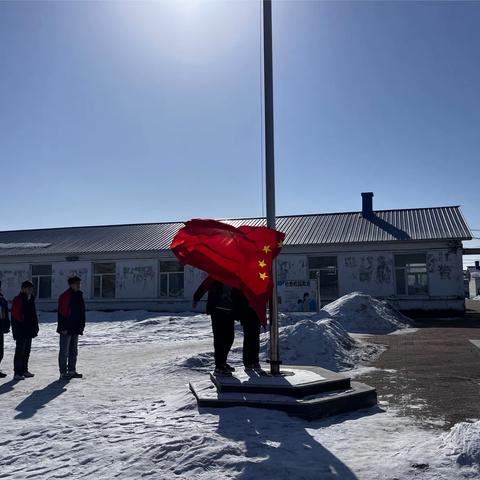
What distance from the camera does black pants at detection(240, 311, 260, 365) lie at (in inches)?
287

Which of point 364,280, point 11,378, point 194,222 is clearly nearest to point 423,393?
point 194,222

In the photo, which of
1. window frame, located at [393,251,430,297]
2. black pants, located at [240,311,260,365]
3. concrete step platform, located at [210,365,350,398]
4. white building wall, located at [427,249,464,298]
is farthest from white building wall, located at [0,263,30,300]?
concrete step platform, located at [210,365,350,398]

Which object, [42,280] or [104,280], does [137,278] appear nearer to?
[104,280]

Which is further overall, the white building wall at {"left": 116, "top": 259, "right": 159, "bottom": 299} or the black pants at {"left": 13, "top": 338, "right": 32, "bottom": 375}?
the white building wall at {"left": 116, "top": 259, "right": 159, "bottom": 299}

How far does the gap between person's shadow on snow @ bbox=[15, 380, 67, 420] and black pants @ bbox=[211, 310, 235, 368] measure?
246cm

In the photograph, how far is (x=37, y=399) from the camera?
7262 mm

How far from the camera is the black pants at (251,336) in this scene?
23.9 ft

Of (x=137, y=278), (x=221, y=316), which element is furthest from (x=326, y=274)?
(x=221, y=316)

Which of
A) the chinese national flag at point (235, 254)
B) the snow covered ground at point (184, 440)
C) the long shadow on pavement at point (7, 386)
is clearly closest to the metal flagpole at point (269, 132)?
the chinese national flag at point (235, 254)

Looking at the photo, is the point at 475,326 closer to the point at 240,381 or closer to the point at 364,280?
the point at 364,280

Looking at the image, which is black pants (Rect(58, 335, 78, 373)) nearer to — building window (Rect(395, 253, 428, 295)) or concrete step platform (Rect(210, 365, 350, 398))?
concrete step platform (Rect(210, 365, 350, 398))

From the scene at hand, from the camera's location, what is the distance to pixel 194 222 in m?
7.39

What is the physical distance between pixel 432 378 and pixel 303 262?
17.5 metres

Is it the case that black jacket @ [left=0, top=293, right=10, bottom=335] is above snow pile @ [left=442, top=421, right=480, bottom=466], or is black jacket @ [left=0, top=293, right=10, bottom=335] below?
above
